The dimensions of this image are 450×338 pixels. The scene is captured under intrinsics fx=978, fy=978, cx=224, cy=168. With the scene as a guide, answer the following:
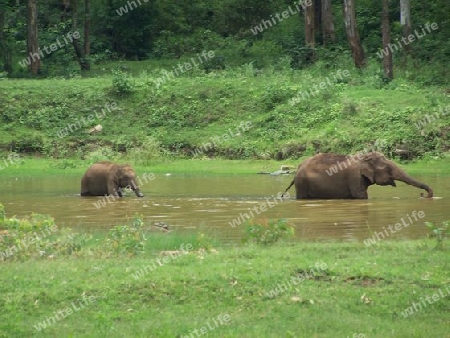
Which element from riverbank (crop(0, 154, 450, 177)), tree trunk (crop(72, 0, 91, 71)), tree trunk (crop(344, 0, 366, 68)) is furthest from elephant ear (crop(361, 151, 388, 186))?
tree trunk (crop(72, 0, 91, 71))

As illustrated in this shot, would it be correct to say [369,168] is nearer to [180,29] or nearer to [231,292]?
[231,292]

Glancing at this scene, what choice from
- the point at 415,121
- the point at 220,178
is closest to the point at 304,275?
the point at 220,178

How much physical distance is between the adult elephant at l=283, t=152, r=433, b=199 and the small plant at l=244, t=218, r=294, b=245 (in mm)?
8728

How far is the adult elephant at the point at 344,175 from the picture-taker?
885 inches

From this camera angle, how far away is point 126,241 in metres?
13.3

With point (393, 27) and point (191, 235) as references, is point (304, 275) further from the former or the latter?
point (393, 27)

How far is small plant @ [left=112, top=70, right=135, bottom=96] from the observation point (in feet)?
127

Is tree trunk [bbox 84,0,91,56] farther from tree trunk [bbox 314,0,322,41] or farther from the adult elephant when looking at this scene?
the adult elephant

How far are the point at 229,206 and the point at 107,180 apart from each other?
5.38 meters

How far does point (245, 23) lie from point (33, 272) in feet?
129

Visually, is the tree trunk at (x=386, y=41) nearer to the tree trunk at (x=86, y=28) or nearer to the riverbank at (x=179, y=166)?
the riverbank at (x=179, y=166)

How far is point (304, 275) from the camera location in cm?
1130

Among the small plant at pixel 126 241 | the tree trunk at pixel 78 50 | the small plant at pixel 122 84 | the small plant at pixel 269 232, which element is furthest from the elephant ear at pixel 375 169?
the tree trunk at pixel 78 50

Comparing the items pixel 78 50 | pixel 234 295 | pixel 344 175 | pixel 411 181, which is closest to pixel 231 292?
pixel 234 295
